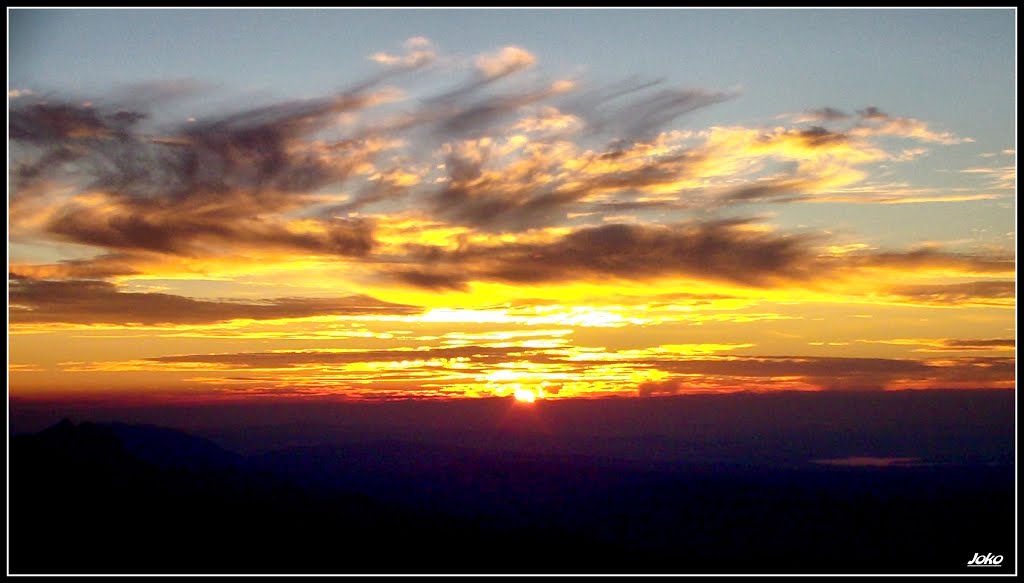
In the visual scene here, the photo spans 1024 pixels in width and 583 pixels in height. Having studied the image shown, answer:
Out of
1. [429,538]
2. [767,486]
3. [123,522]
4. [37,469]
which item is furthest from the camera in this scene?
[37,469]

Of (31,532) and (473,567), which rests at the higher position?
(31,532)

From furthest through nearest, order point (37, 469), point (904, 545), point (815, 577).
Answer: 1. point (37, 469)
2. point (904, 545)
3. point (815, 577)

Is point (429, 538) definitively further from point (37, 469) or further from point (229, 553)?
point (37, 469)

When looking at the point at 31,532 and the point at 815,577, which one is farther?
the point at 31,532

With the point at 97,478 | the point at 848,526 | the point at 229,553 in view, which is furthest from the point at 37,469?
the point at 848,526

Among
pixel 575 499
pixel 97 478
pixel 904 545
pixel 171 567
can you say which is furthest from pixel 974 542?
pixel 97 478

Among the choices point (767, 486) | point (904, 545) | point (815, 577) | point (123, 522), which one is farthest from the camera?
point (123, 522)

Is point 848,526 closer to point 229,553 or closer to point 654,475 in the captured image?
point 654,475

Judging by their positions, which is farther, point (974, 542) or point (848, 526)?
point (848, 526)

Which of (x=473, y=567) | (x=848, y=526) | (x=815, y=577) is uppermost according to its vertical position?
(x=815, y=577)
